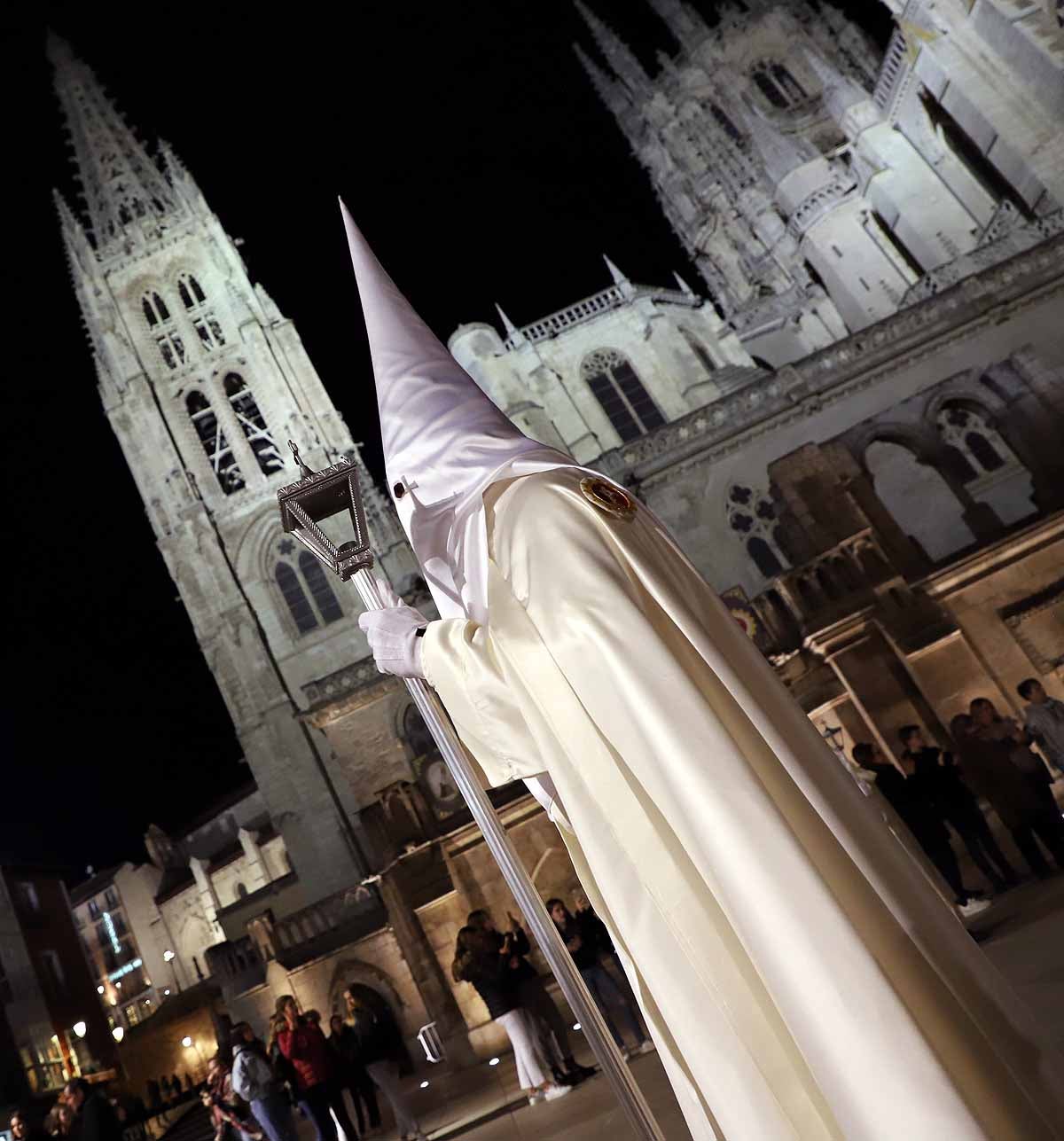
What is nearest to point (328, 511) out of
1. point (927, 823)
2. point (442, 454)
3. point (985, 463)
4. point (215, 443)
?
point (442, 454)

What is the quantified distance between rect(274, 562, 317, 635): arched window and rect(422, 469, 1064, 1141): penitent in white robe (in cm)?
2705

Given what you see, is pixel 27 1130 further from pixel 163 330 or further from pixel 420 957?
pixel 163 330

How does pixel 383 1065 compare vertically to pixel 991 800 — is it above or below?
above

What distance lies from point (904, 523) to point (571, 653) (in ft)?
65.7

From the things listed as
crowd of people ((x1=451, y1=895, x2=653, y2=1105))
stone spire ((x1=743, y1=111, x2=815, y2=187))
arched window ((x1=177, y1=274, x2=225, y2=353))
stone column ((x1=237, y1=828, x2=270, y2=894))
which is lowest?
crowd of people ((x1=451, y1=895, x2=653, y2=1105))

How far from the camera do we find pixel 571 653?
2355 mm

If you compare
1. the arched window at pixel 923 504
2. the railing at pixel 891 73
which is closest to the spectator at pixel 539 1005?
the arched window at pixel 923 504

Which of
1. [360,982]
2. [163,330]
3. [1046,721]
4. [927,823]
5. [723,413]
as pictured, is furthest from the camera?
[163,330]

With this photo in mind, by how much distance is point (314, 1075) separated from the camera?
7.48 meters

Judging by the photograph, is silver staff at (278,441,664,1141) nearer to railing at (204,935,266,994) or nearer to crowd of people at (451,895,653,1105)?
crowd of people at (451,895,653,1105)

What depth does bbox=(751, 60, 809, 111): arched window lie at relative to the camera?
34250 millimetres

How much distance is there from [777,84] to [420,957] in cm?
3478

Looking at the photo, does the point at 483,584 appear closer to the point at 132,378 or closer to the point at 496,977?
the point at 496,977

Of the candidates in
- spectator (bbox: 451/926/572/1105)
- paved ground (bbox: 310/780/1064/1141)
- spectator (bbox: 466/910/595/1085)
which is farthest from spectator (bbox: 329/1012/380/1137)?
spectator (bbox: 466/910/595/1085)
